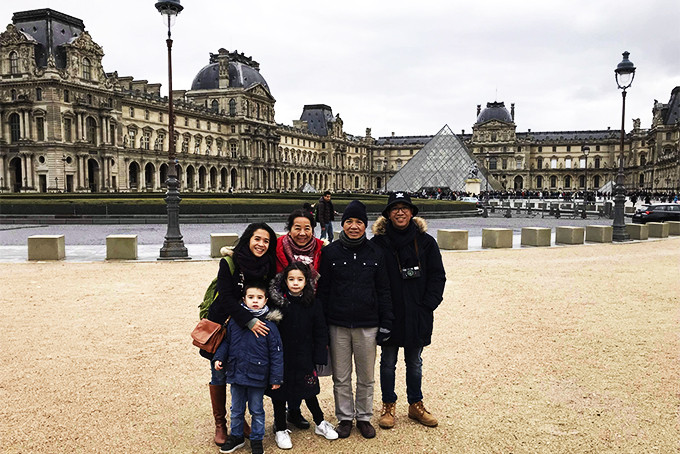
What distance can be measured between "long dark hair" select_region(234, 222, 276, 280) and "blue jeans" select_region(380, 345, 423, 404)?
1.16m

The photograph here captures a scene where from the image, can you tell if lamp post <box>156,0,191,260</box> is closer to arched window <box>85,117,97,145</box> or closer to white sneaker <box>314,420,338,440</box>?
white sneaker <box>314,420,338,440</box>

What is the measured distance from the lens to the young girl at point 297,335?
3918mm

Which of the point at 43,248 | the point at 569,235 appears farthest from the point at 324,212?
the point at 569,235

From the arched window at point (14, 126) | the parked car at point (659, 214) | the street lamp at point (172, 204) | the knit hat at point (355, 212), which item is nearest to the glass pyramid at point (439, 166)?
the parked car at point (659, 214)

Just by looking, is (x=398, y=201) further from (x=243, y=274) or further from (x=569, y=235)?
(x=569, y=235)

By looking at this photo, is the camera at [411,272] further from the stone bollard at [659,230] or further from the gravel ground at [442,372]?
the stone bollard at [659,230]

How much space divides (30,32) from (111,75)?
7.67m

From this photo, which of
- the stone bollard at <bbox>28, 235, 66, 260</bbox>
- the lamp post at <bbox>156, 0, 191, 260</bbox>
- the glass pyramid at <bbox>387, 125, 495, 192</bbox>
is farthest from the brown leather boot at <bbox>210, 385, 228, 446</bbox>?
the glass pyramid at <bbox>387, 125, 495, 192</bbox>

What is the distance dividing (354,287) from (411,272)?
495 mm

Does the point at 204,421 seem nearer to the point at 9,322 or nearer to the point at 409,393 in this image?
the point at 409,393

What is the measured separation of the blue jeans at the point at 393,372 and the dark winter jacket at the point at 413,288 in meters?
0.12

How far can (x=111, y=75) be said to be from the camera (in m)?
53.9

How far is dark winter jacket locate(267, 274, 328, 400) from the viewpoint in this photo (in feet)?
13.0

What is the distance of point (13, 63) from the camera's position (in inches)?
1881
